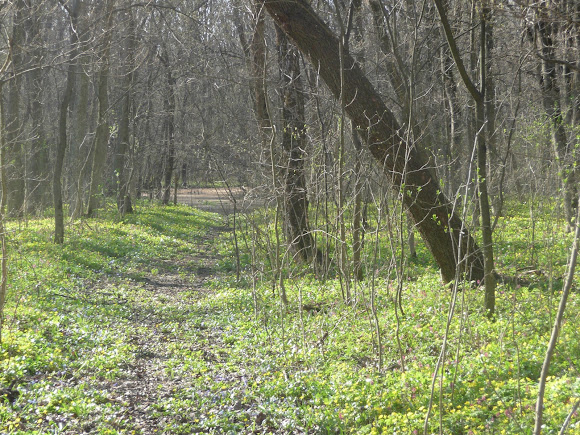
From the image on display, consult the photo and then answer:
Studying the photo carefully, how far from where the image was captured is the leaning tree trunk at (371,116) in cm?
719

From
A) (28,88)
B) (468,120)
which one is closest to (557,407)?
(468,120)

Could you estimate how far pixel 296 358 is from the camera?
5.69 meters

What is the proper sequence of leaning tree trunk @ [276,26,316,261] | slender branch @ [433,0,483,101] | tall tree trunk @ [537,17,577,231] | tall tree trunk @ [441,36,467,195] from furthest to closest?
tall tree trunk @ [441,36,467,195] → tall tree trunk @ [537,17,577,231] → leaning tree trunk @ [276,26,316,261] → slender branch @ [433,0,483,101]

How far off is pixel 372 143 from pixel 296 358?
125 inches

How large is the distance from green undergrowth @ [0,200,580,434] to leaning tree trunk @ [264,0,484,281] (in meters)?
0.79

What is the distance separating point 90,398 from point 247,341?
2.23 meters

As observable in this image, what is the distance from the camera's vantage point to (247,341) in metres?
6.71

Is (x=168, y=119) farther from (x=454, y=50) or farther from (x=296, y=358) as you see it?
(x=454, y=50)

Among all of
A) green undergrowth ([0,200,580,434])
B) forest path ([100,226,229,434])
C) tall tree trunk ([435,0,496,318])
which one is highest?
tall tree trunk ([435,0,496,318])

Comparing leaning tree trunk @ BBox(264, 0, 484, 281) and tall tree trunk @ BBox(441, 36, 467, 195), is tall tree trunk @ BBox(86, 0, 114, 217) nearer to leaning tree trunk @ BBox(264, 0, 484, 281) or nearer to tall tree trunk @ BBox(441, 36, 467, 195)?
tall tree trunk @ BBox(441, 36, 467, 195)

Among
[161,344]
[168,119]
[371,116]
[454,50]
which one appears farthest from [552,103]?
[168,119]

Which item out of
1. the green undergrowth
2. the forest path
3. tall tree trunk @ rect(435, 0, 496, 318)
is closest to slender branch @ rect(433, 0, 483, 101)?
tall tree trunk @ rect(435, 0, 496, 318)

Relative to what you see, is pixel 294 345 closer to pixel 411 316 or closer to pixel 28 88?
pixel 411 316

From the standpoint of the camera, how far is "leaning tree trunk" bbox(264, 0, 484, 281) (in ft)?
23.6
